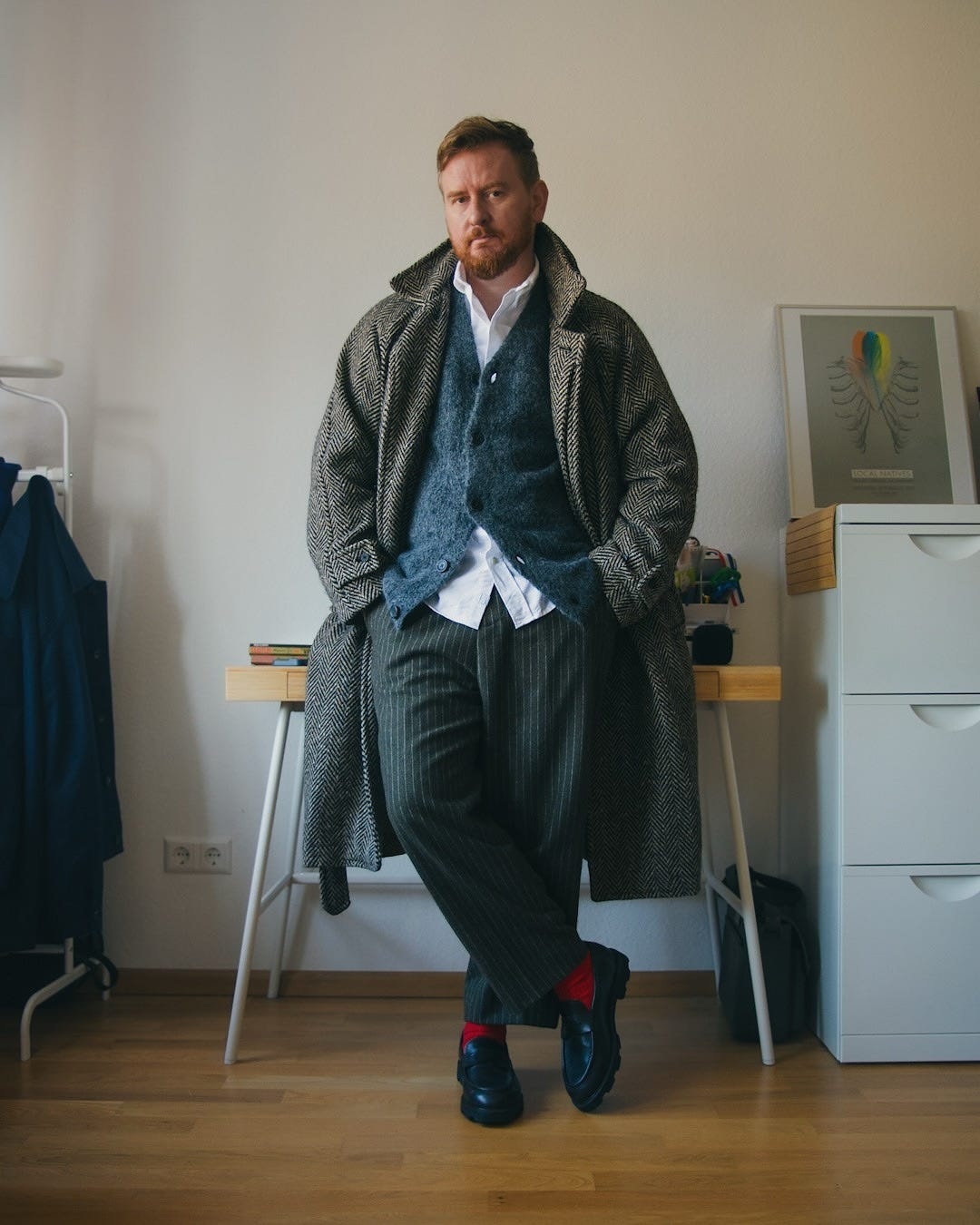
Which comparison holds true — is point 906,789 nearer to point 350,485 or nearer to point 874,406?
point 874,406

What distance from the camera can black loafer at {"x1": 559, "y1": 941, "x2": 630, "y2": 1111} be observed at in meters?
1.59

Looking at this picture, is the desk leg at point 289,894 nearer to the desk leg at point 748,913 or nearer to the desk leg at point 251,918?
the desk leg at point 251,918

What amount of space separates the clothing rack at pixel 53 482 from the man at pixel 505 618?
23.4 inches

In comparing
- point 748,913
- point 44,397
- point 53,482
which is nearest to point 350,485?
point 53,482

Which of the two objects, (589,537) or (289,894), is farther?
(289,894)

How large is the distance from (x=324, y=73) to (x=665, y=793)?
66.8 inches

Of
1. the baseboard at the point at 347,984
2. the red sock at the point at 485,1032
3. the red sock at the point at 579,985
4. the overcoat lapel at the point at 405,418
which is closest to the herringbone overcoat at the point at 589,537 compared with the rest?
the overcoat lapel at the point at 405,418

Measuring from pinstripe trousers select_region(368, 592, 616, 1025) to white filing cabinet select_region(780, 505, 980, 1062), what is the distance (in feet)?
1.68

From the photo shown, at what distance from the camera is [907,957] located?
5.96ft

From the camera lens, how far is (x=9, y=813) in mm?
1846

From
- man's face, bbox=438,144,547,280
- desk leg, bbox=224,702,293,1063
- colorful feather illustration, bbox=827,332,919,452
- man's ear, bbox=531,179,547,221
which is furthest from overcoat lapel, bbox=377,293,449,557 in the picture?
colorful feather illustration, bbox=827,332,919,452

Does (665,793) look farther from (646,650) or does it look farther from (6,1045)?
(6,1045)

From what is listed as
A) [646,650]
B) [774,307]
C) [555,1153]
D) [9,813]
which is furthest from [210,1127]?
[774,307]

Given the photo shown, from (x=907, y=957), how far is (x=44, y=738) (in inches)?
63.6
